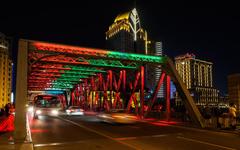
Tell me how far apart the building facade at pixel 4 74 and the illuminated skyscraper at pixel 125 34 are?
55591 millimetres

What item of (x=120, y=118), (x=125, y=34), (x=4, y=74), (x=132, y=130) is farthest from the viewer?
(x=125, y=34)

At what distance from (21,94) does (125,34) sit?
15135 cm

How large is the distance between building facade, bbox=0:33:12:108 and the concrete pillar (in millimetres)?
119437

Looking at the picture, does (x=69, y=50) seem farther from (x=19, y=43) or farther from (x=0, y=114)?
(x=0, y=114)

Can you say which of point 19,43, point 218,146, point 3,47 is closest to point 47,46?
point 19,43

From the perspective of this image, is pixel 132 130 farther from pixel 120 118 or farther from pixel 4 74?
pixel 4 74

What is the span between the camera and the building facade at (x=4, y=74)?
134 meters

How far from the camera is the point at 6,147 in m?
12.7

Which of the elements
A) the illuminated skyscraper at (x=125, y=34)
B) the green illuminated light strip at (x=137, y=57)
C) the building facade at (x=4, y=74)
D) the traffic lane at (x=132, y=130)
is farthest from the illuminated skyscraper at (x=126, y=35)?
the traffic lane at (x=132, y=130)

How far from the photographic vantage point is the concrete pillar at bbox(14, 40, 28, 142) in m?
16.2

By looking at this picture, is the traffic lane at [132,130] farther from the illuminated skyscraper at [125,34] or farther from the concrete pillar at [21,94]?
the illuminated skyscraper at [125,34]

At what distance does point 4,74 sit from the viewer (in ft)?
449

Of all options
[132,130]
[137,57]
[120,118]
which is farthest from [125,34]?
[132,130]

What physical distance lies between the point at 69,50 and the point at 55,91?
207 feet
